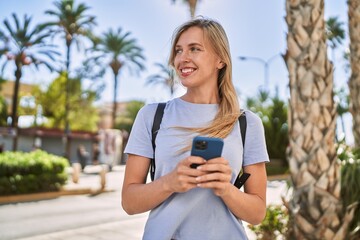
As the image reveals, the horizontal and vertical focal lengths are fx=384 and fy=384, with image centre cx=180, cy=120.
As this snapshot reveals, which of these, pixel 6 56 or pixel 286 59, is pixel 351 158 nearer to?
pixel 286 59

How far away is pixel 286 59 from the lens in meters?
4.32

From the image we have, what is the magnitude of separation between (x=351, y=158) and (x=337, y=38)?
50213 mm

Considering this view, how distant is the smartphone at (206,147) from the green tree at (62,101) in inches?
1816

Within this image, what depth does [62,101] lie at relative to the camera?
47250 mm

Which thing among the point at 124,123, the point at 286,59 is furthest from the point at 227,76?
the point at 124,123

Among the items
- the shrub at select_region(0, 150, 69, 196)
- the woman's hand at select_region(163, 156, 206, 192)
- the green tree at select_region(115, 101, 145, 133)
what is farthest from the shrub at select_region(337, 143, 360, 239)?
the green tree at select_region(115, 101, 145, 133)

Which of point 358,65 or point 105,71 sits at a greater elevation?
point 105,71

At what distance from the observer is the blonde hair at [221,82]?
166 centimetres

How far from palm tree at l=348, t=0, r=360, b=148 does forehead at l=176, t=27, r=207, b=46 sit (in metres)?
5.15

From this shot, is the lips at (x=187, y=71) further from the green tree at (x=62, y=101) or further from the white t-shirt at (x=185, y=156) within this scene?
the green tree at (x=62, y=101)

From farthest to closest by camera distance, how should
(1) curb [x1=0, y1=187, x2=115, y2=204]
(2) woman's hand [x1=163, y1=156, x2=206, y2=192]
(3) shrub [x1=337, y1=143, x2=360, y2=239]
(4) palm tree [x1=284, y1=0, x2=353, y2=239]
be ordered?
(1) curb [x1=0, y1=187, x2=115, y2=204], (3) shrub [x1=337, y1=143, x2=360, y2=239], (4) palm tree [x1=284, y1=0, x2=353, y2=239], (2) woman's hand [x1=163, y1=156, x2=206, y2=192]

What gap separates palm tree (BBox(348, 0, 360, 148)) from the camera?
616 cm

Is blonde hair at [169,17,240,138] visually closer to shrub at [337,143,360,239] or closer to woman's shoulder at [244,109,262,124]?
woman's shoulder at [244,109,262,124]

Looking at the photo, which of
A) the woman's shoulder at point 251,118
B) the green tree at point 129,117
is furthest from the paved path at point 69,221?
the green tree at point 129,117
